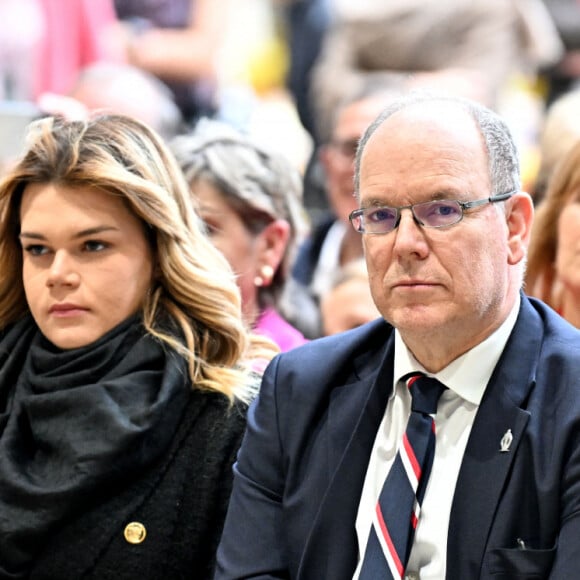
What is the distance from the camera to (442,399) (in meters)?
2.34

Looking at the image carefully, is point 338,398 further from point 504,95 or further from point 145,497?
point 504,95

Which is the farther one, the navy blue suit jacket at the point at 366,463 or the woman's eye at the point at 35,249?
the woman's eye at the point at 35,249

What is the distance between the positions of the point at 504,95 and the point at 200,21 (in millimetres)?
1519

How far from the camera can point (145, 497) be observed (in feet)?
9.00

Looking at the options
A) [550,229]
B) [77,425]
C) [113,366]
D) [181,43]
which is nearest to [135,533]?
[77,425]

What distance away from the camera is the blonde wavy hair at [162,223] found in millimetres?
2852

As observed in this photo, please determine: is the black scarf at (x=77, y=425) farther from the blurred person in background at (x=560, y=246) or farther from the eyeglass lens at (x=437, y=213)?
the blurred person in background at (x=560, y=246)

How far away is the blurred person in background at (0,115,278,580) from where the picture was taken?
270 centimetres

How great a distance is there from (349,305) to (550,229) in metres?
0.73

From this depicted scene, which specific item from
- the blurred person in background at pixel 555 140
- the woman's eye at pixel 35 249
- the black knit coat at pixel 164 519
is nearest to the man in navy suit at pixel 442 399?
the black knit coat at pixel 164 519

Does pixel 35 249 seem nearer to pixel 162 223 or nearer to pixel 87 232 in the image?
pixel 87 232

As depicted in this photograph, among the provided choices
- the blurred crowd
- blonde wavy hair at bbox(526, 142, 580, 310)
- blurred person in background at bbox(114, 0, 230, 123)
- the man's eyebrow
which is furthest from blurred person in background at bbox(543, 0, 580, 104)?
the man's eyebrow

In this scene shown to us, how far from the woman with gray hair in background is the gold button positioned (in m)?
0.86

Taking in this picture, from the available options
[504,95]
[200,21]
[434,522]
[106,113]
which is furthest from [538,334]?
[200,21]
